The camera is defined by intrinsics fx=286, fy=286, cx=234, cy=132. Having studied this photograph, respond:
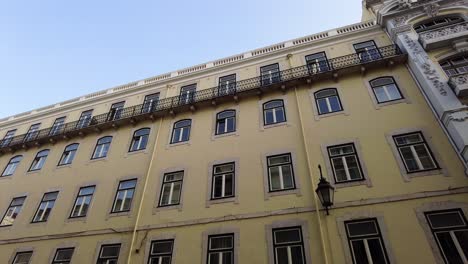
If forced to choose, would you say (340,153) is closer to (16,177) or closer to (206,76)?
(206,76)

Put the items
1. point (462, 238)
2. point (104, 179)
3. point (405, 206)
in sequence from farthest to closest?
1. point (104, 179)
2. point (405, 206)
3. point (462, 238)

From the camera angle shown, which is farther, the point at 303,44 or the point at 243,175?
the point at 303,44

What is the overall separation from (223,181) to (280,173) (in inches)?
92.7

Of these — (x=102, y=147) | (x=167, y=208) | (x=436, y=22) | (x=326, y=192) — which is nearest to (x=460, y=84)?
(x=436, y=22)

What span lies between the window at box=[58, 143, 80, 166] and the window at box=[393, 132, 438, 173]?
16.0 meters

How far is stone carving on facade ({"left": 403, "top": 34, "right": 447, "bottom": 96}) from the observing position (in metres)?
11.0

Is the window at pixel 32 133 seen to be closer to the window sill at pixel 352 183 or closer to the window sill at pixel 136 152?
the window sill at pixel 136 152

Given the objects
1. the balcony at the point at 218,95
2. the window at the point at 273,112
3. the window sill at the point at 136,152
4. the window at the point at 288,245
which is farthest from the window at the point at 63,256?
the window at the point at 273,112

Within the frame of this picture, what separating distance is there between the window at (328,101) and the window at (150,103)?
30.0ft

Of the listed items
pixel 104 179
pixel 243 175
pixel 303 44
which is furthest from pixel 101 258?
pixel 303 44

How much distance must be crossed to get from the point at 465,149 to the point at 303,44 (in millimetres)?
10098

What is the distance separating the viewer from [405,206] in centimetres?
897

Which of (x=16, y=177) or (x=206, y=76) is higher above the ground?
(x=206, y=76)

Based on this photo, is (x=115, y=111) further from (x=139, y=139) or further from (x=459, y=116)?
(x=459, y=116)
